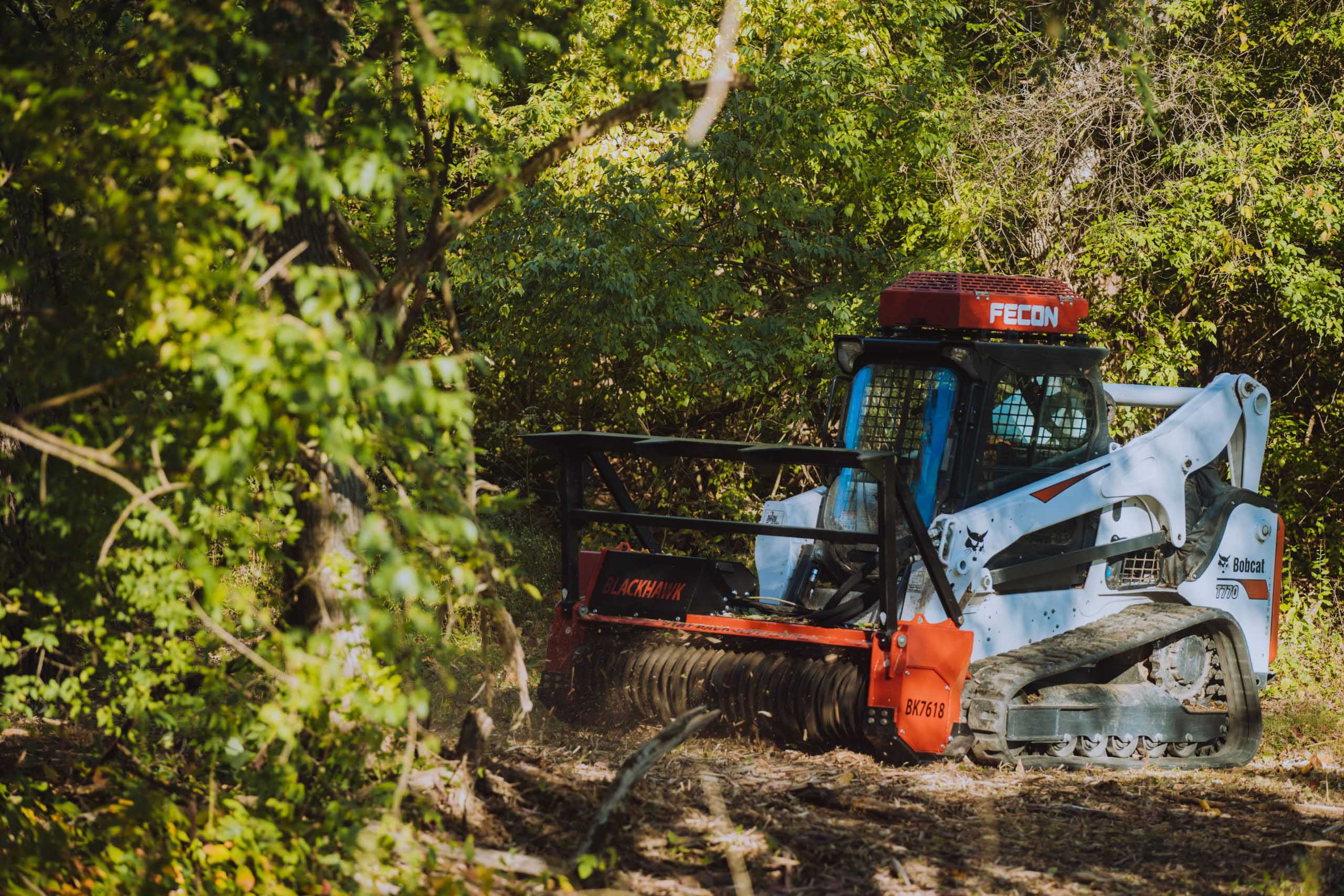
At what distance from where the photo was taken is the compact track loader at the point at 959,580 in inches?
274

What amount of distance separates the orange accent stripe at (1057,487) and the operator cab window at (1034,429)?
20 centimetres

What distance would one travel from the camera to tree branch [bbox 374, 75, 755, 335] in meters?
4.52

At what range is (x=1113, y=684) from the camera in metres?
7.99

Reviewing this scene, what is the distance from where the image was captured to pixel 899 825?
589cm

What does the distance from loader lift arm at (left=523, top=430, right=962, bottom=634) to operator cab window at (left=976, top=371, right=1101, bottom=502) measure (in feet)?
1.85

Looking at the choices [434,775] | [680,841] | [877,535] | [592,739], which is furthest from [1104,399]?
[434,775]

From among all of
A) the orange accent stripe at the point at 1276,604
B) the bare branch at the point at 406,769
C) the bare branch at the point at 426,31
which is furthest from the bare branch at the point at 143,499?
the orange accent stripe at the point at 1276,604

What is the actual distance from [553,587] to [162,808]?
7.96 m

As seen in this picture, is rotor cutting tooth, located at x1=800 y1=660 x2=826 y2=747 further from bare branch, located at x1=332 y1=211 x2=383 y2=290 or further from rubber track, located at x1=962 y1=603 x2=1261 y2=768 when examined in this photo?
bare branch, located at x1=332 y1=211 x2=383 y2=290

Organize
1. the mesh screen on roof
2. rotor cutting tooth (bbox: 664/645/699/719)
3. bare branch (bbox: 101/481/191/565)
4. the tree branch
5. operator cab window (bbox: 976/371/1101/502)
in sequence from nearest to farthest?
bare branch (bbox: 101/481/191/565)
the tree branch
rotor cutting tooth (bbox: 664/645/699/719)
operator cab window (bbox: 976/371/1101/502)
the mesh screen on roof

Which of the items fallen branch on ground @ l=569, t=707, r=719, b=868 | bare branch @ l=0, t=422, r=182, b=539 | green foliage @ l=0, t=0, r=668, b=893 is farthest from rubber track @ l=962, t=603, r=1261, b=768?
bare branch @ l=0, t=422, r=182, b=539

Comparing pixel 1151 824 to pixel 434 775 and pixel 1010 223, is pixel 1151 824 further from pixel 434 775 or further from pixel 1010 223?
pixel 1010 223

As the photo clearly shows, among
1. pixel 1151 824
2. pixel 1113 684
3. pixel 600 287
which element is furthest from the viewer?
pixel 600 287

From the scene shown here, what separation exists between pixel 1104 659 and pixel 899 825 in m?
2.54
